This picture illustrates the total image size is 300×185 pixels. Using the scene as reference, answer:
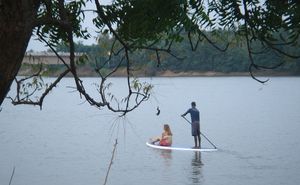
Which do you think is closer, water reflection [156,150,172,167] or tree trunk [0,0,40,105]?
tree trunk [0,0,40,105]

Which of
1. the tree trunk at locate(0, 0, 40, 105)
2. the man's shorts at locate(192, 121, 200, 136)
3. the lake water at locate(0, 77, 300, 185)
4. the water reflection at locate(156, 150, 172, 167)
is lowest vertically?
the lake water at locate(0, 77, 300, 185)

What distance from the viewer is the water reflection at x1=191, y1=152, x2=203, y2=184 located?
22.2 m

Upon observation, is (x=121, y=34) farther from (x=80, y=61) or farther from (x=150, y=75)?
(x=150, y=75)

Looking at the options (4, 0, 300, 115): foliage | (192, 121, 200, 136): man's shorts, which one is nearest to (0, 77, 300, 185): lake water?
(192, 121, 200, 136): man's shorts

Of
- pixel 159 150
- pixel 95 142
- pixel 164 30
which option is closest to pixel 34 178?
pixel 159 150

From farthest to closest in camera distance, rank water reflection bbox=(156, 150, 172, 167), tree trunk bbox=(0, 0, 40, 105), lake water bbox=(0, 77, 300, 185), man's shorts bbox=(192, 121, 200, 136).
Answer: water reflection bbox=(156, 150, 172, 167), man's shorts bbox=(192, 121, 200, 136), lake water bbox=(0, 77, 300, 185), tree trunk bbox=(0, 0, 40, 105)

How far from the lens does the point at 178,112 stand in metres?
61.2

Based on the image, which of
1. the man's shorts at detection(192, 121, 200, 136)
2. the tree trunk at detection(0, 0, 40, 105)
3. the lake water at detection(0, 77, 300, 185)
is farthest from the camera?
the man's shorts at detection(192, 121, 200, 136)

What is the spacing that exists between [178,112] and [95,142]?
25928 mm

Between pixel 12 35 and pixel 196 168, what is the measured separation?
23.0 meters

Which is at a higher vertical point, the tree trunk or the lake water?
the tree trunk

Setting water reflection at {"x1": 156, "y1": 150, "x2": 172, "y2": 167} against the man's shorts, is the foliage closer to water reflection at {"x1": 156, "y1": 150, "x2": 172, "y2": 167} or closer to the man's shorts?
the man's shorts

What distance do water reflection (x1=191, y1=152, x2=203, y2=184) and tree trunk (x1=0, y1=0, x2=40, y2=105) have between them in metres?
19.8

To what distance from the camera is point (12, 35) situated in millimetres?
2084
